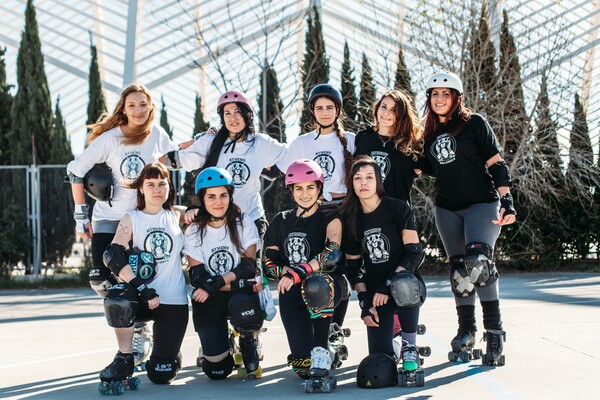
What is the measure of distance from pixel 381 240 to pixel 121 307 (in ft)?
5.23

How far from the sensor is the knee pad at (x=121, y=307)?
5.02m

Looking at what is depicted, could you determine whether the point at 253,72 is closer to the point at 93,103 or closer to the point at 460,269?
the point at 93,103

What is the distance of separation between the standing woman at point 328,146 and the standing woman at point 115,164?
3.10 feet

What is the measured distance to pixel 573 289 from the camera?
35.9 ft

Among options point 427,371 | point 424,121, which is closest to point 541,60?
point 424,121

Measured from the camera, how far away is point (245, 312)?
528cm

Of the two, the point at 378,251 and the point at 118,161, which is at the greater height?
the point at 118,161

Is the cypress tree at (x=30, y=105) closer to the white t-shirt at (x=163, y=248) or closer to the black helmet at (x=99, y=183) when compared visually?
the black helmet at (x=99, y=183)

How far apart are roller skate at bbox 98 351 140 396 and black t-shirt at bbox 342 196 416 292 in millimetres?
1467

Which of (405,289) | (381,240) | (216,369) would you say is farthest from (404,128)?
(216,369)

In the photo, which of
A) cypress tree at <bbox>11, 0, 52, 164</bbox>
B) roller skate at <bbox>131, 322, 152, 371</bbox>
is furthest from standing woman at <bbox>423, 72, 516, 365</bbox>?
cypress tree at <bbox>11, 0, 52, 164</bbox>

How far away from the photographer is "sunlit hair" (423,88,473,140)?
5836 mm

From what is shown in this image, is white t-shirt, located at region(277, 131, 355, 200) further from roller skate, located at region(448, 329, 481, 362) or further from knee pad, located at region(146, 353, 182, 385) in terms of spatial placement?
knee pad, located at region(146, 353, 182, 385)

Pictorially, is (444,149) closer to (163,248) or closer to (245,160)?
(245,160)
